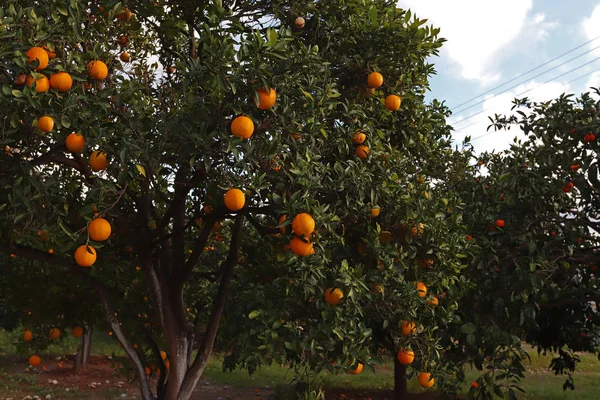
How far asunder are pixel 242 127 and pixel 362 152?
135 centimetres

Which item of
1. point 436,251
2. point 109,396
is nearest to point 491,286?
point 436,251

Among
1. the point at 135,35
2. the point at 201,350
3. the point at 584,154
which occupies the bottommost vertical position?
the point at 201,350

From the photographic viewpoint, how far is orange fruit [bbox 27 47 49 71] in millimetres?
3447

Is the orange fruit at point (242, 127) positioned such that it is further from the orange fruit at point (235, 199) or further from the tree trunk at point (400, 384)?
the tree trunk at point (400, 384)

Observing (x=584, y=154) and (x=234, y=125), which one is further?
(x=584, y=154)

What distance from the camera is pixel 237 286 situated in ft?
23.3

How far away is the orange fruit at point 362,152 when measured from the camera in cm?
462

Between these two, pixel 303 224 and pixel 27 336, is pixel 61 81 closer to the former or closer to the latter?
pixel 303 224

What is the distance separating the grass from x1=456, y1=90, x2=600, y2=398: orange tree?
4.37 meters

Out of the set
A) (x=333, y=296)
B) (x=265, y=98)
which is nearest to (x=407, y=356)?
(x=333, y=296)

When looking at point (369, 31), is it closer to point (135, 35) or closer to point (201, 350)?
point (135, 35)

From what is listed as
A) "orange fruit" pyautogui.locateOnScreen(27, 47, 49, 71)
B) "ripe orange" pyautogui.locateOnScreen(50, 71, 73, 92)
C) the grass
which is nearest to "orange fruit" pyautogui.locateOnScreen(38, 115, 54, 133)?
"ripe orange" pyautogui.locateOnScreen(50, 71, 73, 92)

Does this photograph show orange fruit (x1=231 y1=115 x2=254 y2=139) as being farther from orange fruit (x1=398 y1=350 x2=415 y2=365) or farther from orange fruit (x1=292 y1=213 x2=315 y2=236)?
orange fruit (x1=398 y1=350 x2=415 y2=365)

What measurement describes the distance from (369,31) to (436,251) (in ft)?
6.54
